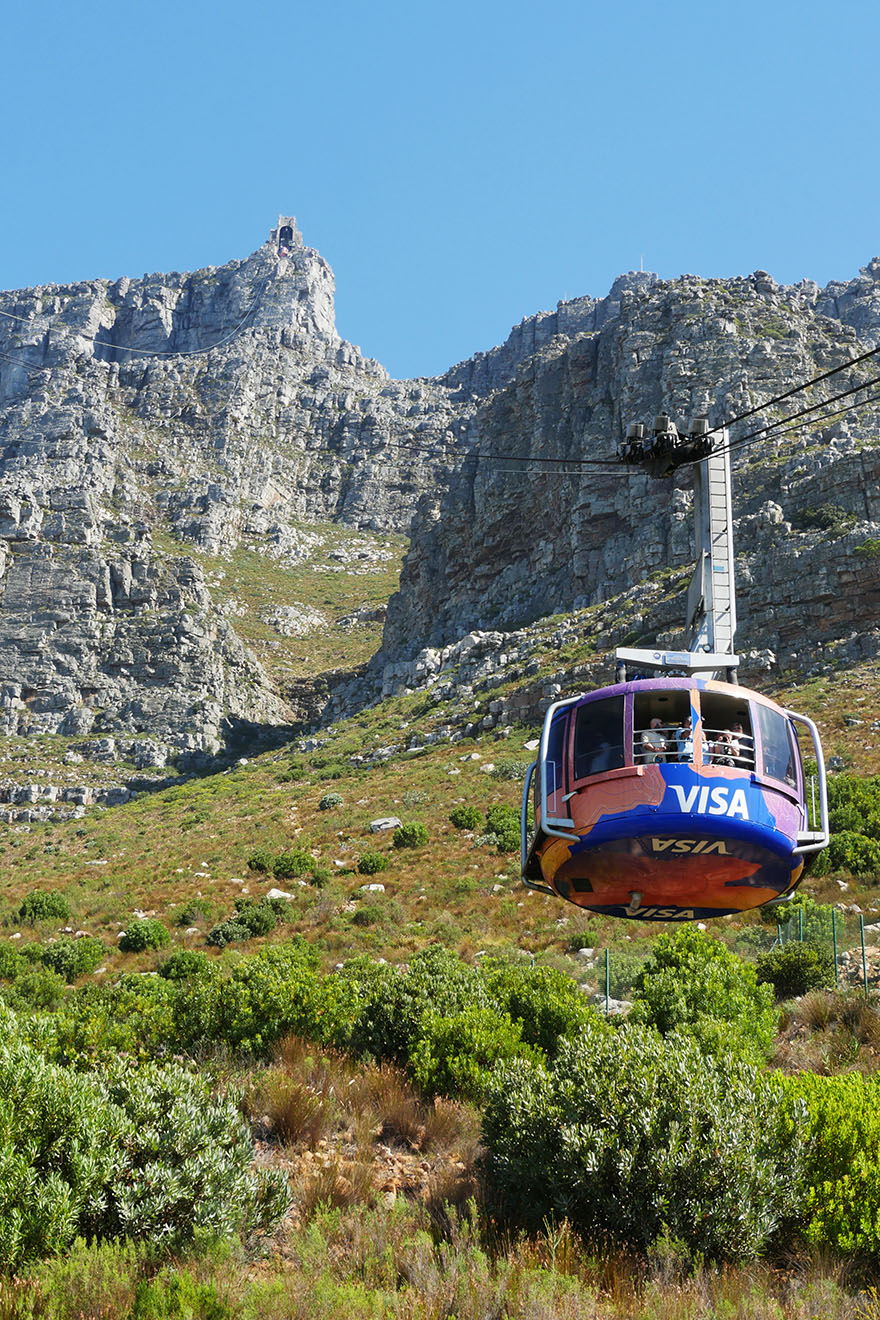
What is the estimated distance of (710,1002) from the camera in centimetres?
1559

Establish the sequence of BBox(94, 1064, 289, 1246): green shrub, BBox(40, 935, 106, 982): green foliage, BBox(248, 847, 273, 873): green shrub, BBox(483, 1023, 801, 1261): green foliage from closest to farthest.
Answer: BBox(94, 1064, 289, 1246): green shrub
BBox(483, 1023, 801, 1261): green foliage
BBox(40, 935, 106, 982): green foliage
BBox(248, 847, 273, 873): green shrub

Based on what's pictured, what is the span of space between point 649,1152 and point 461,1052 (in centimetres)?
497

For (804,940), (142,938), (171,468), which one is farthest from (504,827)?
(171,468)

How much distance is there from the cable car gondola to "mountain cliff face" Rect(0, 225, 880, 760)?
121 ft

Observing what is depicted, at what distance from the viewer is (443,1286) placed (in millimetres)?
7129

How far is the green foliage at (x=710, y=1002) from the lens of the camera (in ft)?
44.8

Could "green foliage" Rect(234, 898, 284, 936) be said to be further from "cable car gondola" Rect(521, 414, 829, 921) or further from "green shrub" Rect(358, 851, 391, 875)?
"cable car gondola" Rect(521, 414, 829, 921)

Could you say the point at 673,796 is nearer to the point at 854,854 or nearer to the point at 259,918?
the point at 854,854

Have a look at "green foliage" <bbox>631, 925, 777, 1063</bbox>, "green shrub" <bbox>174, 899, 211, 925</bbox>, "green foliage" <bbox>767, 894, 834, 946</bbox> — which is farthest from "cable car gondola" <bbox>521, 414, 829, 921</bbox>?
"green shrub" <bbox>174, 899, 211, 925</bbox>

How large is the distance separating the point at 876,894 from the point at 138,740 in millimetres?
76565

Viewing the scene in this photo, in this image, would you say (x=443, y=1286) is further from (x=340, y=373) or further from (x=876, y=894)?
(x=340, y=373)

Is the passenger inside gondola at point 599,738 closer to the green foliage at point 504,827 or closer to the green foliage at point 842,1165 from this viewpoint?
the green foliage at point 842,1165

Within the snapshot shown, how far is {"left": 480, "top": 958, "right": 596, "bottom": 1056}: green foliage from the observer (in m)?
14.7

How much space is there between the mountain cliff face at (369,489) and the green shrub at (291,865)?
23865 millimetres
